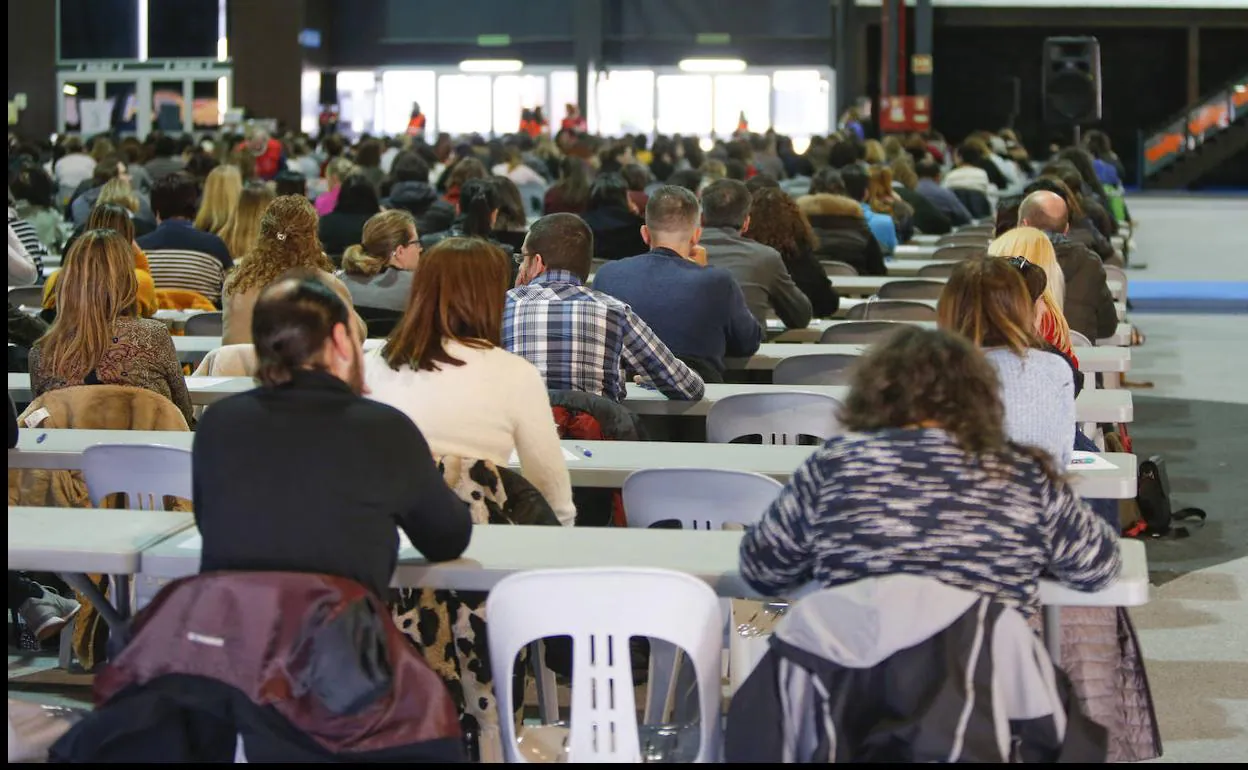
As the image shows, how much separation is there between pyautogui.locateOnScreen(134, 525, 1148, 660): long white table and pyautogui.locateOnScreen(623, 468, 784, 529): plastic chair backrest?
271 millimetres

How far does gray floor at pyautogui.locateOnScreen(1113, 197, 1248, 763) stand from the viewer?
13.5ft

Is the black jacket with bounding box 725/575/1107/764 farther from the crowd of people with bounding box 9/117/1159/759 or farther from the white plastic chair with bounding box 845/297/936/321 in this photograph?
the white plastic chair with bounding box 845/297/936/321

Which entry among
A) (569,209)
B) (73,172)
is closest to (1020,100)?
(73,172)

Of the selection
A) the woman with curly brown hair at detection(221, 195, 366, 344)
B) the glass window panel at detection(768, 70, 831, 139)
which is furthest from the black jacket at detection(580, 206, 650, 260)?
the glass window panel at detection(768, 70, 831, 139)

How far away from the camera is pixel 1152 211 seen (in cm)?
2105

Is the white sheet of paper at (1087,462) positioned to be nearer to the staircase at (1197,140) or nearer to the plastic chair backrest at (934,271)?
the plastic chair backrest at (934,271)

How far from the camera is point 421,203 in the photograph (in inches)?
397

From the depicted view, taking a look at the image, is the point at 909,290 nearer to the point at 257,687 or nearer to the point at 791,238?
the point at 791,238

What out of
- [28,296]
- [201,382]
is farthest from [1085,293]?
[28,296]

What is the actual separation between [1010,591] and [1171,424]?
5574 millimetres

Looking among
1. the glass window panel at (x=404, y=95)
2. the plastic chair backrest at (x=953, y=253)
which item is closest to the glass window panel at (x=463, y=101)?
the glass window panel at (x=404, y=95)

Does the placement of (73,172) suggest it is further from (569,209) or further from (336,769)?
(336,769)

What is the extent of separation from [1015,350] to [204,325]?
3.76 m

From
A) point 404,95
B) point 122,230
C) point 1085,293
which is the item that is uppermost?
point 404,95
